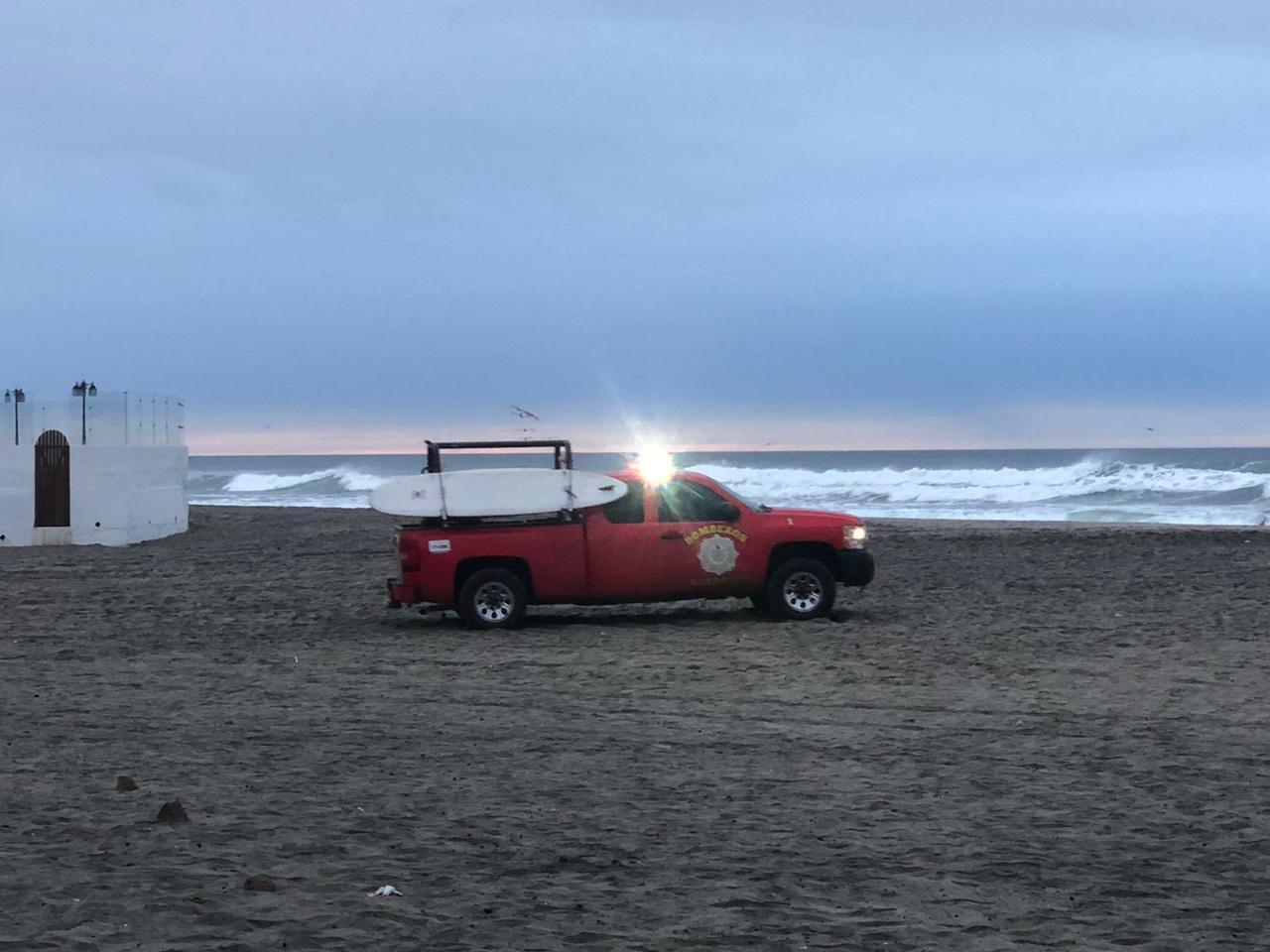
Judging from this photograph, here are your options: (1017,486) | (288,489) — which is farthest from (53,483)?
(288,489)

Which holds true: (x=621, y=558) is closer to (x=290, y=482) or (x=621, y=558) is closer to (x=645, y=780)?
(x=645, y=780)

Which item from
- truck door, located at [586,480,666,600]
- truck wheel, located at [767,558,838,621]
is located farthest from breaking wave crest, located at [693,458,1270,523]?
truck door, located at [586,480,666,600]

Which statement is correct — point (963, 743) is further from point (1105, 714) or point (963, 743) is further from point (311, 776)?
point (311, 776)

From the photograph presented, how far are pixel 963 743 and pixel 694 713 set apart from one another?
2.13 meters

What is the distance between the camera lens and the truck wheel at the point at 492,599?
53.6ft

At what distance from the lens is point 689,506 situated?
1656 cm

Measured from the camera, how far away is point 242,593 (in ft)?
69.9

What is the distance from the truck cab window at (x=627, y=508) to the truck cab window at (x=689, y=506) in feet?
0.68

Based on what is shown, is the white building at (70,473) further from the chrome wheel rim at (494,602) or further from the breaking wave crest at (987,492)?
the chrome wheel rim at (494,602)

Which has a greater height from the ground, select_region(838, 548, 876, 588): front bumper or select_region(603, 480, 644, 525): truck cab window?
select_region(603, 480, 644, 525): truck cab window

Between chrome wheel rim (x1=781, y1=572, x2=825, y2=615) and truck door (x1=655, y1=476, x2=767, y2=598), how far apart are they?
379 millimetres

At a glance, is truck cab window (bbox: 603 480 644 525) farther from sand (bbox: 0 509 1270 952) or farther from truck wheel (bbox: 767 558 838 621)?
truck wheel (bbox: 767 558 838 621)

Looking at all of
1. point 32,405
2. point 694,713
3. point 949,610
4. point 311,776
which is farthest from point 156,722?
point 32,405

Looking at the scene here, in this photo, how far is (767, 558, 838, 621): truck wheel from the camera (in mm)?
16609
